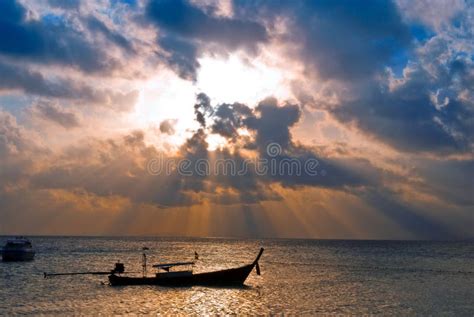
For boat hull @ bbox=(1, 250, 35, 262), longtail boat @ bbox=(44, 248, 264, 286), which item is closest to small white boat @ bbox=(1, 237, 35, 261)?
boat hull @ bbox=(1, 250, 35, 262)

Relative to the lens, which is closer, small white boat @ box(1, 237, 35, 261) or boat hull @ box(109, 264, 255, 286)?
boat hull @ box(109, 264, 255, 286)

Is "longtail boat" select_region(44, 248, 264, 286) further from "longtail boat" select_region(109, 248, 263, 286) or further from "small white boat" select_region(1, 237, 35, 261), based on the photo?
"small white boat" select_region(1, 237, 35, 261)

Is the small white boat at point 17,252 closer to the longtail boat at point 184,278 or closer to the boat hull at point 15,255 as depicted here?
the boat hull at point 15,255

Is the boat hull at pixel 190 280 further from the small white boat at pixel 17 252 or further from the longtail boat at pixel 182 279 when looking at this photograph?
the small white boat at pixel 17 252

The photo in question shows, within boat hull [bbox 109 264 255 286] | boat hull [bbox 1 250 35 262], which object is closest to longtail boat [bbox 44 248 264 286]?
boat hull [bbox 109 264 255 286]

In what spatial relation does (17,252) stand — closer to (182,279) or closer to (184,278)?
(182,279)

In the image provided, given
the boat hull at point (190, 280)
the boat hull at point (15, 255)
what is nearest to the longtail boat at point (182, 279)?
the boat hull at point (190, 280)

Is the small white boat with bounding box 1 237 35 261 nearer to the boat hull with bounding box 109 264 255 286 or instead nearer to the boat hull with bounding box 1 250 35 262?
the boat hull with bounding box 1 250 35 262

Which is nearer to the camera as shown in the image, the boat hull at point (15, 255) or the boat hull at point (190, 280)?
the boat hull at point (190, 280)

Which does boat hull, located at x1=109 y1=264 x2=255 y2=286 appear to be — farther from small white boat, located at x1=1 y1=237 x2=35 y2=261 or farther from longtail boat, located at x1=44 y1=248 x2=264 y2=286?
small white boat, located at x1=1 y1=237 x2=35 y2=261

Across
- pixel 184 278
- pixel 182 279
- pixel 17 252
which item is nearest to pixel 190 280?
pixel 184 278

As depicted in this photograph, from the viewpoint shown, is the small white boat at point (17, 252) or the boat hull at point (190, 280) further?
the small white boat at point (17, 252)

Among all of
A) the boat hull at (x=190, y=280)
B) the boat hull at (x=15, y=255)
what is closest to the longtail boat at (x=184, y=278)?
the boat hull at (x=190, y=280)

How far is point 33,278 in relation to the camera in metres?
70.4
